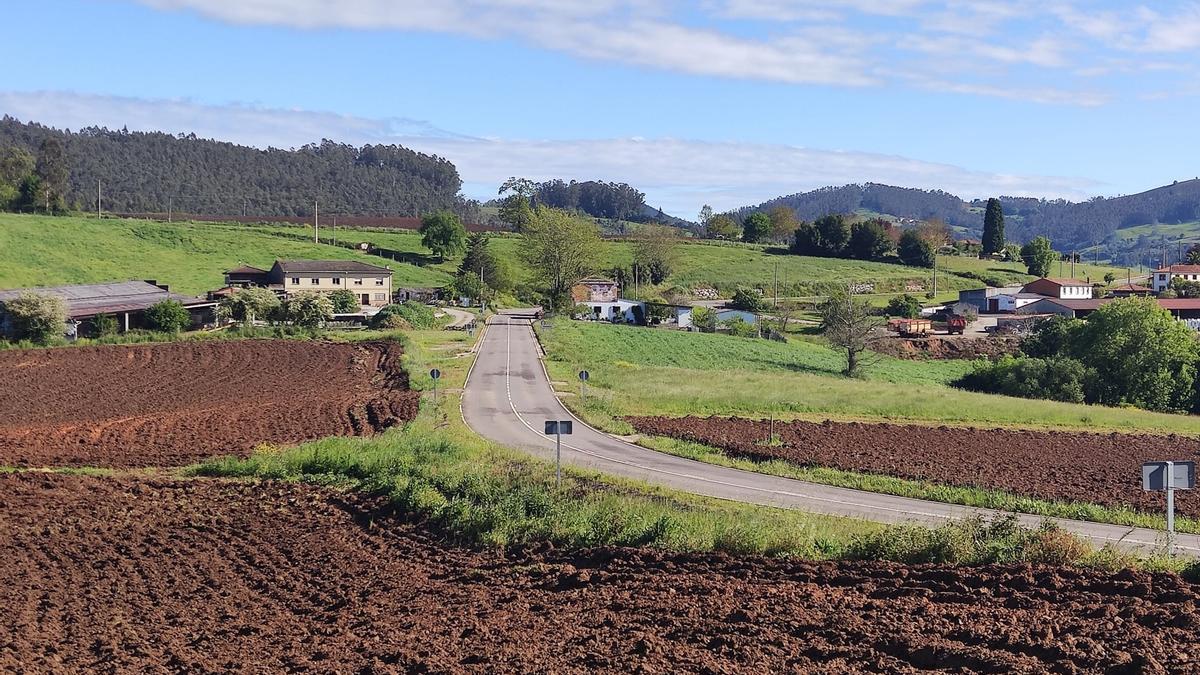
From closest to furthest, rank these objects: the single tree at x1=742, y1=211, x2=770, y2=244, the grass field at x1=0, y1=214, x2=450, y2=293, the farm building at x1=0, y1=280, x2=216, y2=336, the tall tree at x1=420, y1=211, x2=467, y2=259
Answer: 1. the farm building at x1=0, y1=280, x2=216, y2=336
2. the grass field at x1=0, y1=214, x2=450, y2=293
3. the tall tree at x1=420, y1=211, x2=467, y2=259
4. the single tree at x1=742, y1=211, x2=770, y2=244

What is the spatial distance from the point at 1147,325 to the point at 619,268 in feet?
228

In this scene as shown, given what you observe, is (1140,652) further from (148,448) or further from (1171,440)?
(1171,440)

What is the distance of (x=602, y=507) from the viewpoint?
21.0m

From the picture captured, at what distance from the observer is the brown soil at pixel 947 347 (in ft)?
263

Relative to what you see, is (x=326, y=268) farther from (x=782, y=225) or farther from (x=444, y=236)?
(x=782, y=225)

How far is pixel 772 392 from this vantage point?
161 ft

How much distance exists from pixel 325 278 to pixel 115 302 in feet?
68.2

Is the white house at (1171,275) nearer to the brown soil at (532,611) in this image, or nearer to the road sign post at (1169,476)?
the road sign post at (1169,476)

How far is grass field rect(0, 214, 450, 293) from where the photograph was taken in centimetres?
9394

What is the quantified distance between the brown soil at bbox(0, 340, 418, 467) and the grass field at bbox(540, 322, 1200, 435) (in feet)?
29.2

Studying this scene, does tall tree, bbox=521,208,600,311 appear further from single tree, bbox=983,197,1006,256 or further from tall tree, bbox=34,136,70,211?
tall tree, bbox=34,136,70,211

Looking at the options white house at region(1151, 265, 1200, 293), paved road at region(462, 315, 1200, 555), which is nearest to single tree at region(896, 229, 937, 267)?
white house at region(1151, 265, 1200, 293)

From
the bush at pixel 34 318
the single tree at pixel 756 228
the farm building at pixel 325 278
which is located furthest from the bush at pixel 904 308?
the single tree at pixel 756 228

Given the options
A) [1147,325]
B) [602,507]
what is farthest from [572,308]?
[602,507]
